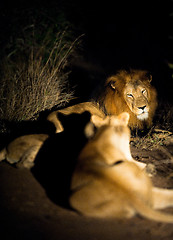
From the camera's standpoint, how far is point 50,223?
8.43 ft

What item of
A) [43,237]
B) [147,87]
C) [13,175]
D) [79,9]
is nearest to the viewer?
[43,237]

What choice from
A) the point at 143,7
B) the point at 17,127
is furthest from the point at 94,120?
the point at 143,7

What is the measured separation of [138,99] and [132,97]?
0.19 metres

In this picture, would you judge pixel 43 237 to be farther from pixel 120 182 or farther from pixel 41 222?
pixel 120 182

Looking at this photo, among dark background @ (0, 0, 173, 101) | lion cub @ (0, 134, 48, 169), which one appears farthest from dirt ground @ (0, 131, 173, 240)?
dark background @ (0, 0, 173, 101)

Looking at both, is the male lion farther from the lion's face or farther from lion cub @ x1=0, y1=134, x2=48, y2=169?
lion cub @ x1=0, y1=134, x2=48, y2=169

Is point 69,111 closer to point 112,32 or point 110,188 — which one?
point 110,188

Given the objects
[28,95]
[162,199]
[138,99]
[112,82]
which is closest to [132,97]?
[138,99]

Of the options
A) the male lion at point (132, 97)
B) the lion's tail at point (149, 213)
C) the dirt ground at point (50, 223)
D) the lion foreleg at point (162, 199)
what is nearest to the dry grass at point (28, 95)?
the male lion at point (132, 97)

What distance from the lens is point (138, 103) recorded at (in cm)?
497

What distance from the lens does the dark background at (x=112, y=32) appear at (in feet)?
27.8

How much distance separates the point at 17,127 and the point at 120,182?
9.71ft

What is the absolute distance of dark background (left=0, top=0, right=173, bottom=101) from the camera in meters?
8.48

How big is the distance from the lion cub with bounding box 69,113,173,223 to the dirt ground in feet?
0.43
